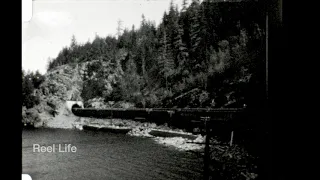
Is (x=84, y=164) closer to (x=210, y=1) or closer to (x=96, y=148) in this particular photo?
(x=96, y=148)

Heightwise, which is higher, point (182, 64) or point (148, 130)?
point (182, 64)

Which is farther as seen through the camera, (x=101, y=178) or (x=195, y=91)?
(x=195, y=91)

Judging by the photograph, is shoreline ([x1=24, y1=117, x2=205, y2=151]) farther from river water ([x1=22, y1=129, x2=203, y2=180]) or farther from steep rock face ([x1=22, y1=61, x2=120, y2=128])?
river water ([x1=22, y1=129, x2=203, y2=180])

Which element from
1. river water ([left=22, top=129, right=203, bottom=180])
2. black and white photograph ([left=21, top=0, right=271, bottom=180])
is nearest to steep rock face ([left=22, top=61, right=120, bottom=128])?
black and white photograph ([left=21, top=0, right=271, bottom=180])

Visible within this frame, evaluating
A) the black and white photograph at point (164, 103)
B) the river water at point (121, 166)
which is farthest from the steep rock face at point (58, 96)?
the river water at point (121, 166)

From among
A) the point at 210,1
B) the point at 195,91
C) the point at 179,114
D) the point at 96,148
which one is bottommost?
the point at 96,148

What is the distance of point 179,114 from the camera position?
80.8 feet

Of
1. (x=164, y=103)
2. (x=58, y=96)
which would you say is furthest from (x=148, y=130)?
(x=58, y=96)

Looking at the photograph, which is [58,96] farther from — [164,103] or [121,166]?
[121,166]

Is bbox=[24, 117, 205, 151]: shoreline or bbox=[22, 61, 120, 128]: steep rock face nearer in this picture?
bbox=[24, 117, 205, 151]: shoreline

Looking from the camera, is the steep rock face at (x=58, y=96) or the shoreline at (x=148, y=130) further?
the steep rock face at (x=58, y=96)

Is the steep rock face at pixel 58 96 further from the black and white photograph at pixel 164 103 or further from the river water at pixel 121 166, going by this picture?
the river water at pixel 121 166
